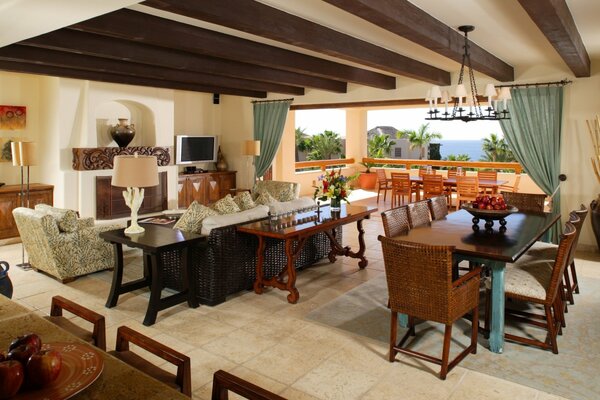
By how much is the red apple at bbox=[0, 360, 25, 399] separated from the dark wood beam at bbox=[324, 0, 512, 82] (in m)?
2.42

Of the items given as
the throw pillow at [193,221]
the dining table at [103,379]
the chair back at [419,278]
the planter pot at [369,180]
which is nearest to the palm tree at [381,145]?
the planter pot at [369,180]

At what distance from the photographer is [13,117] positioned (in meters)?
7.21

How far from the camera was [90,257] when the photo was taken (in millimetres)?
5125

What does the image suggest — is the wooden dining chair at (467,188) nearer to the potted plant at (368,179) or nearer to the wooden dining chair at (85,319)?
the potted plant at (368,179)

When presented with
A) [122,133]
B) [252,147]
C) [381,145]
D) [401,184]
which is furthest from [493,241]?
[381,145]

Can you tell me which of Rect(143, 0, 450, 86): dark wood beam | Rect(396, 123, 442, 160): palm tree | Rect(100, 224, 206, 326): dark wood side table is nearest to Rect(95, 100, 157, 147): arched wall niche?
Rect(100, 224, 206, 326): dark wood side table

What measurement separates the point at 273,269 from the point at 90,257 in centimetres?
201

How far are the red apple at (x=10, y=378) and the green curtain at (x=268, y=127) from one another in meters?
8.01

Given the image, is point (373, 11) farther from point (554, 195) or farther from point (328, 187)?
point (554, 195)

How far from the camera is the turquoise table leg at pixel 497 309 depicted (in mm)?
3271

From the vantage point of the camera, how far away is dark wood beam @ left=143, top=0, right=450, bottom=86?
319 cm

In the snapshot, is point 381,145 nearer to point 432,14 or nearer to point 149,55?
point 149,55

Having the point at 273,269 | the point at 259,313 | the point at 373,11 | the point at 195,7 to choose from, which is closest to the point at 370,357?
the point at 259,313

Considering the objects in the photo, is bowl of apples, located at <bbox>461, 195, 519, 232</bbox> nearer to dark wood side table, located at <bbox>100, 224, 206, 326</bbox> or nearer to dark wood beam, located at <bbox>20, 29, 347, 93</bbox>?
dark wood side table, located at <bbox>100, 224, 206, 326</bbox>
